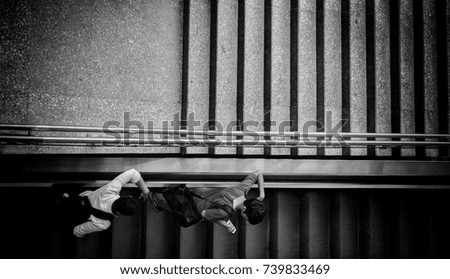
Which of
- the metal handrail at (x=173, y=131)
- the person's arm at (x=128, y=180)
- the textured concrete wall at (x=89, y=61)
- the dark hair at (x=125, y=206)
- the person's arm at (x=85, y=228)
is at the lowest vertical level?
the person's arm at (x=85, y=228)

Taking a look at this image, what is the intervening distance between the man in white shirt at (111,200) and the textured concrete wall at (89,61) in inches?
63.0

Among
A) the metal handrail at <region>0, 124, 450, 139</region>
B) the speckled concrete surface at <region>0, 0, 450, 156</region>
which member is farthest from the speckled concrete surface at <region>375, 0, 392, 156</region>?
the metal handrail at <region>0, 124, 450, 139</region>

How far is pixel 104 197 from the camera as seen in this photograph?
3.59 meters

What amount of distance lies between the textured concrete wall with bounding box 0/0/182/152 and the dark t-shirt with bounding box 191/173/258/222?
1801 mm

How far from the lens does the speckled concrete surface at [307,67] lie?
17.6ft

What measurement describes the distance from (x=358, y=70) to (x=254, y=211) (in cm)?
335

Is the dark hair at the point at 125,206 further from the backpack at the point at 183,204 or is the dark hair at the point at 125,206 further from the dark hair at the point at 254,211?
the dark hair at the point at 254,211

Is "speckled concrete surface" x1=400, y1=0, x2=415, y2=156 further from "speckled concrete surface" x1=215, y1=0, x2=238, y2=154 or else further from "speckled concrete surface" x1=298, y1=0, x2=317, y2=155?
"speckled concrete surface" x1=215, y1=0, x2=238, y2=154

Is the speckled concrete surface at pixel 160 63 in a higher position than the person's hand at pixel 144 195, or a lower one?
higher

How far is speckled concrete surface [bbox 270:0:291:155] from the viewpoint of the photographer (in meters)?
5.31

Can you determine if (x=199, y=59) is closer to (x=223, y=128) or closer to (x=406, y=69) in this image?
(x=223, y=128)

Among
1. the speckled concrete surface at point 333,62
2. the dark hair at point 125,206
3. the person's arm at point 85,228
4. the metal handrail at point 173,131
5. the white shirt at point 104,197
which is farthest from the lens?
the speckled concrete surface at point 333,62

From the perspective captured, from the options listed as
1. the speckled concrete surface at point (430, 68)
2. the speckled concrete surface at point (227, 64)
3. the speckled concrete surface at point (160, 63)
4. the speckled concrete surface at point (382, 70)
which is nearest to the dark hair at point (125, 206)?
the speckled concrete surface at point (160, 63)
